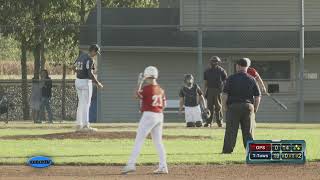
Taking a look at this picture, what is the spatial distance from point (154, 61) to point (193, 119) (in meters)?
9.98

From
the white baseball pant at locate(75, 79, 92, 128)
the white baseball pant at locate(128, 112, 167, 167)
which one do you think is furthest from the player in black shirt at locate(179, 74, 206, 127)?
the white baseball pant at locate(128, 112, 167, 167)

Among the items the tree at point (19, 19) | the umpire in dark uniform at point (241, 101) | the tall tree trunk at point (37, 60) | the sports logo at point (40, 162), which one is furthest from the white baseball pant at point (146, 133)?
the tall tree trunk at point (37, 60)

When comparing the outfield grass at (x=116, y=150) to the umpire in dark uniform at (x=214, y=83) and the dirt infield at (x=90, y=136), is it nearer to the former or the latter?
the dirt infield at (x=90, y=136)

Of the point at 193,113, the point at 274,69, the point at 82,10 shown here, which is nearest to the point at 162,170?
the point at 193,113

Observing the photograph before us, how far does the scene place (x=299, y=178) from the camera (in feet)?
42.9

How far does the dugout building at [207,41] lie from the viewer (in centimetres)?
3309

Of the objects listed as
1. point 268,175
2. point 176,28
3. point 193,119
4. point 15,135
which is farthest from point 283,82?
point 268,175

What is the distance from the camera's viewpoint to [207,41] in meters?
33.2

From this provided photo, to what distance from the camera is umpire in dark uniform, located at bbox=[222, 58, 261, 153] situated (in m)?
16.0

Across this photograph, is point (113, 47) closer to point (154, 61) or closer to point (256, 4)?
point (154, 61)
